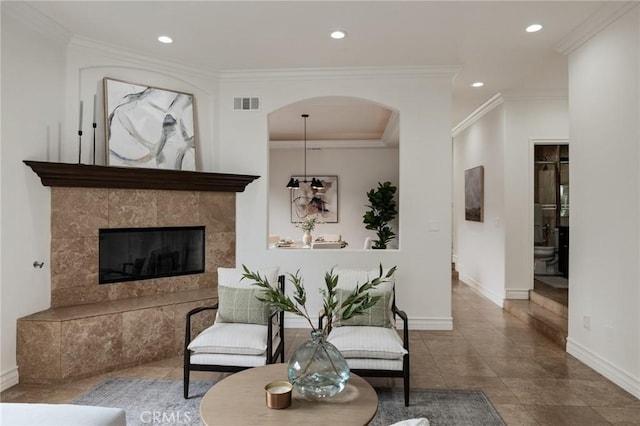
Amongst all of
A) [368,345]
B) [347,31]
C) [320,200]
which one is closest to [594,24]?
[347,31]

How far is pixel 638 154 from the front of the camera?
292 centimetres

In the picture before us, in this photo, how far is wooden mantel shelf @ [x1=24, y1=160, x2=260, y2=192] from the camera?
3432mm

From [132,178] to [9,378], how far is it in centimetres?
191

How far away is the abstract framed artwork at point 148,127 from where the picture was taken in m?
4.01

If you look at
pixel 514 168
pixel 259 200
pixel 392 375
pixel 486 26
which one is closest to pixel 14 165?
pixel 259 200

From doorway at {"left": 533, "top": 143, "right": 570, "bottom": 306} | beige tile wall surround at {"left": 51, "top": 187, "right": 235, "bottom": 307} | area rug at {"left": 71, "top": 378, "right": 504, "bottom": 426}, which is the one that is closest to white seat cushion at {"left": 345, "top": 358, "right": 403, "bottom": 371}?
area rug at {"left": 71, "top": 378, "right": 504, "bottom": 426}

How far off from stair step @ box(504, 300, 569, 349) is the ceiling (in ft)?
9.47

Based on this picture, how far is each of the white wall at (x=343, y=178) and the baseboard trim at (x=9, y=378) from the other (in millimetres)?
6004

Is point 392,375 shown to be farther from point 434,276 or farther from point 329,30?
point 329,30

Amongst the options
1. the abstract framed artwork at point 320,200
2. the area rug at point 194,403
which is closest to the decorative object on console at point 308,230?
the abstract framed artwork at point 320,200

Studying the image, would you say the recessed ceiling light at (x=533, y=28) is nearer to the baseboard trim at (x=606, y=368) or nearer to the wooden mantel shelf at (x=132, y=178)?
the baseboard trim at (x=606, y=368)

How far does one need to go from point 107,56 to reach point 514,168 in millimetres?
5244

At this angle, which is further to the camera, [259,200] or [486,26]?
[259,200]

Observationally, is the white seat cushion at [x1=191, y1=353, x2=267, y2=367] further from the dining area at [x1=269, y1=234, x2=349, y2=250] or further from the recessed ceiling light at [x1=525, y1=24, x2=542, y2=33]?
the recessed ceiling light at [x1=525, y1=24, x2=542, y2=33]
